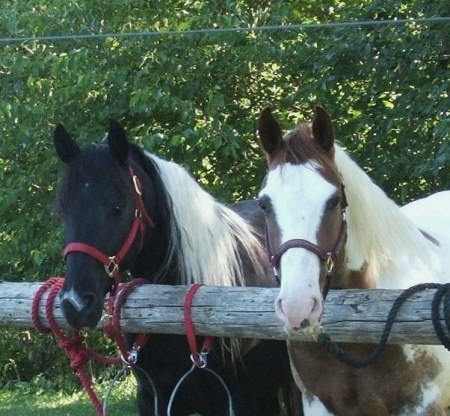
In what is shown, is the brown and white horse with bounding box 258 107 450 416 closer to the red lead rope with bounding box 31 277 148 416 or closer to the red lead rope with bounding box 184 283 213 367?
the red lead rope with bounding box 184 283 213 367

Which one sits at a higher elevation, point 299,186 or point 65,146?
point 65,146

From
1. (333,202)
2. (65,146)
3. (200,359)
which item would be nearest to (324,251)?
(333,202)

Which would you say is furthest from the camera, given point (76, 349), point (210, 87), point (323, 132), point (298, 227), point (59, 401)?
point (59, 401)

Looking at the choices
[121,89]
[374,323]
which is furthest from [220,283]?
[121,89]

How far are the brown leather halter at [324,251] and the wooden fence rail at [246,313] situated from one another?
0.44 ft

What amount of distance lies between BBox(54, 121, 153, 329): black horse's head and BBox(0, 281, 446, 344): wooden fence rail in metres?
0.22

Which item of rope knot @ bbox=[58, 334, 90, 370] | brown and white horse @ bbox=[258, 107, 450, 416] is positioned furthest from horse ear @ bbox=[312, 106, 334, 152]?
rope knot @ bbox=[58, 334, 90, 370]

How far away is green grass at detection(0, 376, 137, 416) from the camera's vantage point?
8.51 meters

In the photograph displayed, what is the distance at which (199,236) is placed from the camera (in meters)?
4.39

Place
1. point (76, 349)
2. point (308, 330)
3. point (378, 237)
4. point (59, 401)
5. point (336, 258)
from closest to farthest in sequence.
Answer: point (308, 330) < point (336, 258) < point (378, 237) < point (76, 349) < point (59, 401)

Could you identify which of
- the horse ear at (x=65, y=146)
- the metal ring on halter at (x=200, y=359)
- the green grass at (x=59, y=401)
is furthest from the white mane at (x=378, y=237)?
the green grass at (x=59, y=401)

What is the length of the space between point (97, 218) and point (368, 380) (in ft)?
4.18

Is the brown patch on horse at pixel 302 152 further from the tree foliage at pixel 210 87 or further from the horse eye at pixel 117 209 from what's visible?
the tree foliage at pixel 210 87

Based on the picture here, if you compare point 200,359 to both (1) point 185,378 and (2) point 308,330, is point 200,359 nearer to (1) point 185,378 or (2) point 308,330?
(1) point 185,378
